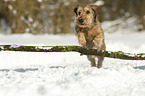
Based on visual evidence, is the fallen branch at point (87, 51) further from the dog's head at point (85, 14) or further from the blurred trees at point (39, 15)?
the blurred trees at point (39, 15)

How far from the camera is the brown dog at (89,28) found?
16.8 ft

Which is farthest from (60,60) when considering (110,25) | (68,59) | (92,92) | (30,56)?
(110,25)

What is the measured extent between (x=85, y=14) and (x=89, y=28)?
1.45ft

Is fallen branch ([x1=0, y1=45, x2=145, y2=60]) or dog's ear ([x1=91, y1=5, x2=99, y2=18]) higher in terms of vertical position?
dog's ear ([x1=91, y1=5, x2=99, y2=18])

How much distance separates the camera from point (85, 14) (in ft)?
16.8

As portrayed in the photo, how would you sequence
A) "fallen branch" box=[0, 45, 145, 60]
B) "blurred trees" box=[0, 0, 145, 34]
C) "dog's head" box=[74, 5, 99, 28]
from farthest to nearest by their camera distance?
1. "blurred trees" box=[0, 0, 145, 34]
2. "fallen branch" box=[0, 45, 145, 60]
3. "dog's head" box=[74, 5, 99, 28]

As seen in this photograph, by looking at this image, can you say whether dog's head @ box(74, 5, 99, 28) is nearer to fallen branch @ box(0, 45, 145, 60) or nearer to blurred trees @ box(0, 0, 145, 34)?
fallen branch @ box(0, 45, 145, 60)

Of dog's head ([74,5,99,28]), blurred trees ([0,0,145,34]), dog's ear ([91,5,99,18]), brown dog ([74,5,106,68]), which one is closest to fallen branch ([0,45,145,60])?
brown dog ([74,5,106,68])

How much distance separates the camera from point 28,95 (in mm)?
3389

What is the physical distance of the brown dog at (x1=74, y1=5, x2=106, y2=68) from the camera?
5109mm

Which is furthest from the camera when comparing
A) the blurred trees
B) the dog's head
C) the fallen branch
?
the blurred trees

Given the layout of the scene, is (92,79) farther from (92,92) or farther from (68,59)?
(68,59)

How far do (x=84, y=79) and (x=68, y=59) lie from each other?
450 centimetres

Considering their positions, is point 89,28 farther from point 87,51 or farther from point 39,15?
point 39,15
